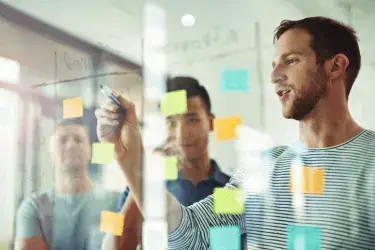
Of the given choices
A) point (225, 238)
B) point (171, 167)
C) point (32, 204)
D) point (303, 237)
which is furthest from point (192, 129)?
point (32, 204)

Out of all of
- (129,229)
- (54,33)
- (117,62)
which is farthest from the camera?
(54,33)

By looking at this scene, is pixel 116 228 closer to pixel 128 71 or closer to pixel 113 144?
pixel 113 144

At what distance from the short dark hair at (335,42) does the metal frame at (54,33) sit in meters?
0.73

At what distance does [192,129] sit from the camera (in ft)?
5.91

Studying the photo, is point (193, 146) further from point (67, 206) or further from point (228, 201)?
point (67, 206)

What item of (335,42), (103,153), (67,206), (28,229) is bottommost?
(28,229)

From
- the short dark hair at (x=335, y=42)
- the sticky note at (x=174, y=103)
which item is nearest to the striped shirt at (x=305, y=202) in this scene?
the short dark hair at (x=335, y=42)

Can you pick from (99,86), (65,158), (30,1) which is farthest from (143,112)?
(30,1)

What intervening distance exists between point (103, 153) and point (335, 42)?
3.32 ft

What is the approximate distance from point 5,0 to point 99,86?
0.68m

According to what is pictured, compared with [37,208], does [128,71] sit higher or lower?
higher

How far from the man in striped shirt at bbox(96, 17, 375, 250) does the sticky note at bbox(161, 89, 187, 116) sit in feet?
1.13

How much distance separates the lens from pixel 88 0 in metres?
2.12

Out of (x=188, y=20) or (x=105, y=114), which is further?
(x=105, y=114)
